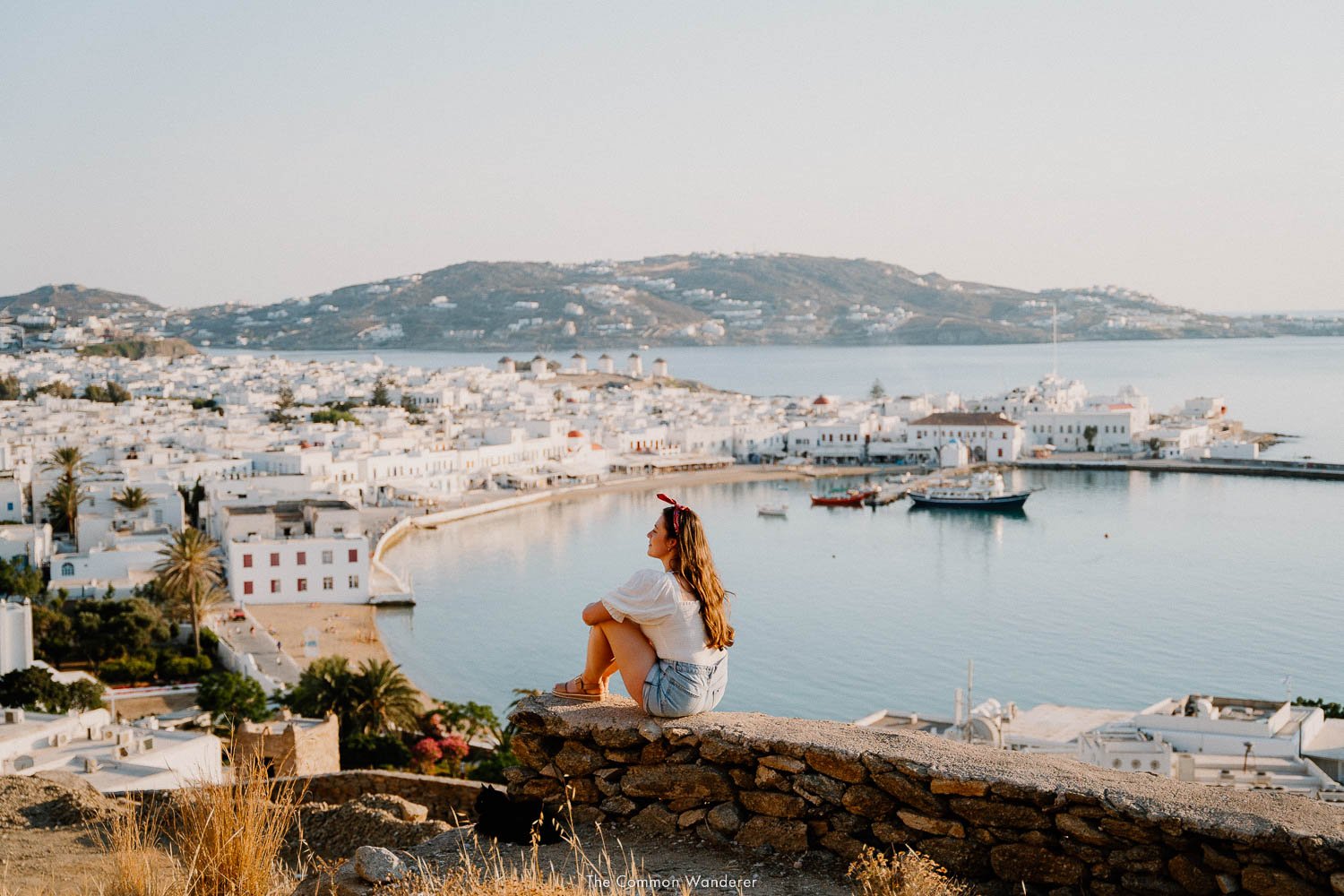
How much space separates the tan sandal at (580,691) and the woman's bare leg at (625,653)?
0.02 m

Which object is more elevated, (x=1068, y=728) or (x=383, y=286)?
→ (x=383, y=286)

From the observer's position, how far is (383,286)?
164m

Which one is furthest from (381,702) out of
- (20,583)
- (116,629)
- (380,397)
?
(380,397)

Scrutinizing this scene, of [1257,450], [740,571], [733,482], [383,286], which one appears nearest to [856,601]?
[740,571]

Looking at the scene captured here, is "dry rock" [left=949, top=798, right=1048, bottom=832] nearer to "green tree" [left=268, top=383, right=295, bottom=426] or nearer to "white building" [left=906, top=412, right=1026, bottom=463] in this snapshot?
"green tree" [left=268, top=383, right=295, bottom=426]

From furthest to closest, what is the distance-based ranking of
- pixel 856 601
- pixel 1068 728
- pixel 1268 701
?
pixel 856 601
pixel 1268 701
pixel 1068 728

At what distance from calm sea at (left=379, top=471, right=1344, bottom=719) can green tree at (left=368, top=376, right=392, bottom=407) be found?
70.0 feet

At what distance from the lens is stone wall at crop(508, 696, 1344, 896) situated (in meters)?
2.34

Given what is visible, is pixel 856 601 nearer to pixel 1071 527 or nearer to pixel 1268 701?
pixel 1268 701

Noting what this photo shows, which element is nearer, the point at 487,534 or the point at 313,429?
the point at 487,534

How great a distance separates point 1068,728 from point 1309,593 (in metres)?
11.6

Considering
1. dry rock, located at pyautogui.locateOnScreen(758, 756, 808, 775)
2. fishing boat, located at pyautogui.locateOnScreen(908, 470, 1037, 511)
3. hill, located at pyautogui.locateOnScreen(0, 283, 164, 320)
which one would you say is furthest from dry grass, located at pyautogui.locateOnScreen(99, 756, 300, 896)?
hill, located at pyautogui.locateOnScreen(0, 283, 164, 320)

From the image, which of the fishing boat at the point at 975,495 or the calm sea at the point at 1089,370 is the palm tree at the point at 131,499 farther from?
the calm sea at the point at 1089,370

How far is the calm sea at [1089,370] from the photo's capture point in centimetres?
6550
